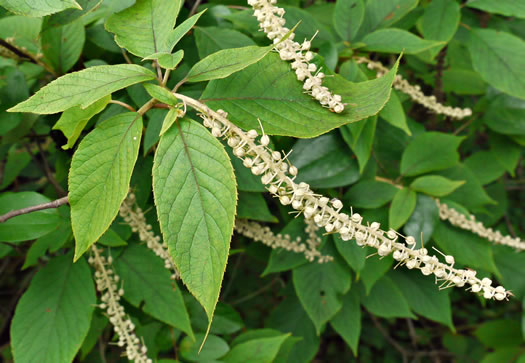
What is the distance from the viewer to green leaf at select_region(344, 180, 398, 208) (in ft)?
6.23

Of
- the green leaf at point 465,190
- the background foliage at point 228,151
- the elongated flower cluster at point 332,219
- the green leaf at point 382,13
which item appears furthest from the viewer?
the green leaf at point 465,190

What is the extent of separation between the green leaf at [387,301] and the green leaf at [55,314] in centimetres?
135

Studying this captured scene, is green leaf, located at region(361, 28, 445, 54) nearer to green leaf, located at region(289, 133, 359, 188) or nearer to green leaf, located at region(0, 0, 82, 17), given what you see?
green leaf, located at region(289, 133, 359, 188)

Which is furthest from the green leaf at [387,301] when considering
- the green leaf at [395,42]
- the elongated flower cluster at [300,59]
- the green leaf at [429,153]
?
the elongated flower cluster at [300,59]

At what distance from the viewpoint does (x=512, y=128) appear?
226cm

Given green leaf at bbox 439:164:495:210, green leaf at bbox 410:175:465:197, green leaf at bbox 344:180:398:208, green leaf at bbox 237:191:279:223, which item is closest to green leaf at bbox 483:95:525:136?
green leaf at bbox 439:164:495:210

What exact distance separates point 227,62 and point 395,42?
83 centimetres

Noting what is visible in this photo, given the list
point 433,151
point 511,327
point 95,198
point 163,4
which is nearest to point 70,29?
point 163,4

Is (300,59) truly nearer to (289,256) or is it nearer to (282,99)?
(282,99)

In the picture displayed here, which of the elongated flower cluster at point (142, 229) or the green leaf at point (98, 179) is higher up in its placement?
the green leaf at point (98, 179)

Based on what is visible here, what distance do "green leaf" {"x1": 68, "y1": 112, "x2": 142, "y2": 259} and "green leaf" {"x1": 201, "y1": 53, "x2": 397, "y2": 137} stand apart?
0.25 metres

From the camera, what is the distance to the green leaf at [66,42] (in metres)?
1.68

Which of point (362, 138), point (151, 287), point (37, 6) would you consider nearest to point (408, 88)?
point (362, 138)

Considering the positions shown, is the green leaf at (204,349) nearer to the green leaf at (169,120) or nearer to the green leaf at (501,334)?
the green leaf at (169,120)
